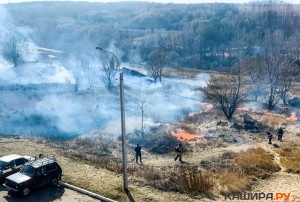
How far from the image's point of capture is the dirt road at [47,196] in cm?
1468

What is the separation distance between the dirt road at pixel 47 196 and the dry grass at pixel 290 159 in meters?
12.3

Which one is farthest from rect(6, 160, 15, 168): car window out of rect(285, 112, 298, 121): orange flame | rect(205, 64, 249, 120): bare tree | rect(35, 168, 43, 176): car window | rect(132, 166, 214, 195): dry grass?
rect(285, 112, 298, 121): orange flame

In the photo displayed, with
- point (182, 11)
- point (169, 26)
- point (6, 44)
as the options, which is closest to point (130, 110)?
point (6, 44)

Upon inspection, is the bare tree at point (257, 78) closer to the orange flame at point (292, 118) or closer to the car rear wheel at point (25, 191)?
the orange flame at point (292, 118)

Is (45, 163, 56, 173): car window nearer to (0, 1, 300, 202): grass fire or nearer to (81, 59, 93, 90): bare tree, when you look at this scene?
(0, 1, 300, 202): grass fire

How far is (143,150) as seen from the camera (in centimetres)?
2584

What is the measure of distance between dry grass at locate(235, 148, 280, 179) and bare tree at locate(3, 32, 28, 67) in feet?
174

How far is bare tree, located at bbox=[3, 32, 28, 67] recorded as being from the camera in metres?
64.4

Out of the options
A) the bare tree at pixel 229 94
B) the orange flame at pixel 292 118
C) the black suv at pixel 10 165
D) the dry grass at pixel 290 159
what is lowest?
the orange flame at pixel 292 118

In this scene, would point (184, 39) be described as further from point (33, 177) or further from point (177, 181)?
point (33, 177)

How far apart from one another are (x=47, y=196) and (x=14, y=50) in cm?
5539

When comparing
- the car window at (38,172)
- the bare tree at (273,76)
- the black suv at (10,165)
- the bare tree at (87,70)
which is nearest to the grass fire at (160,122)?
the bare tree at (273,76)

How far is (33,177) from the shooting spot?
589 inches

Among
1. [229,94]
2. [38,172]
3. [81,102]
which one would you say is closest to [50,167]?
[38,172]
